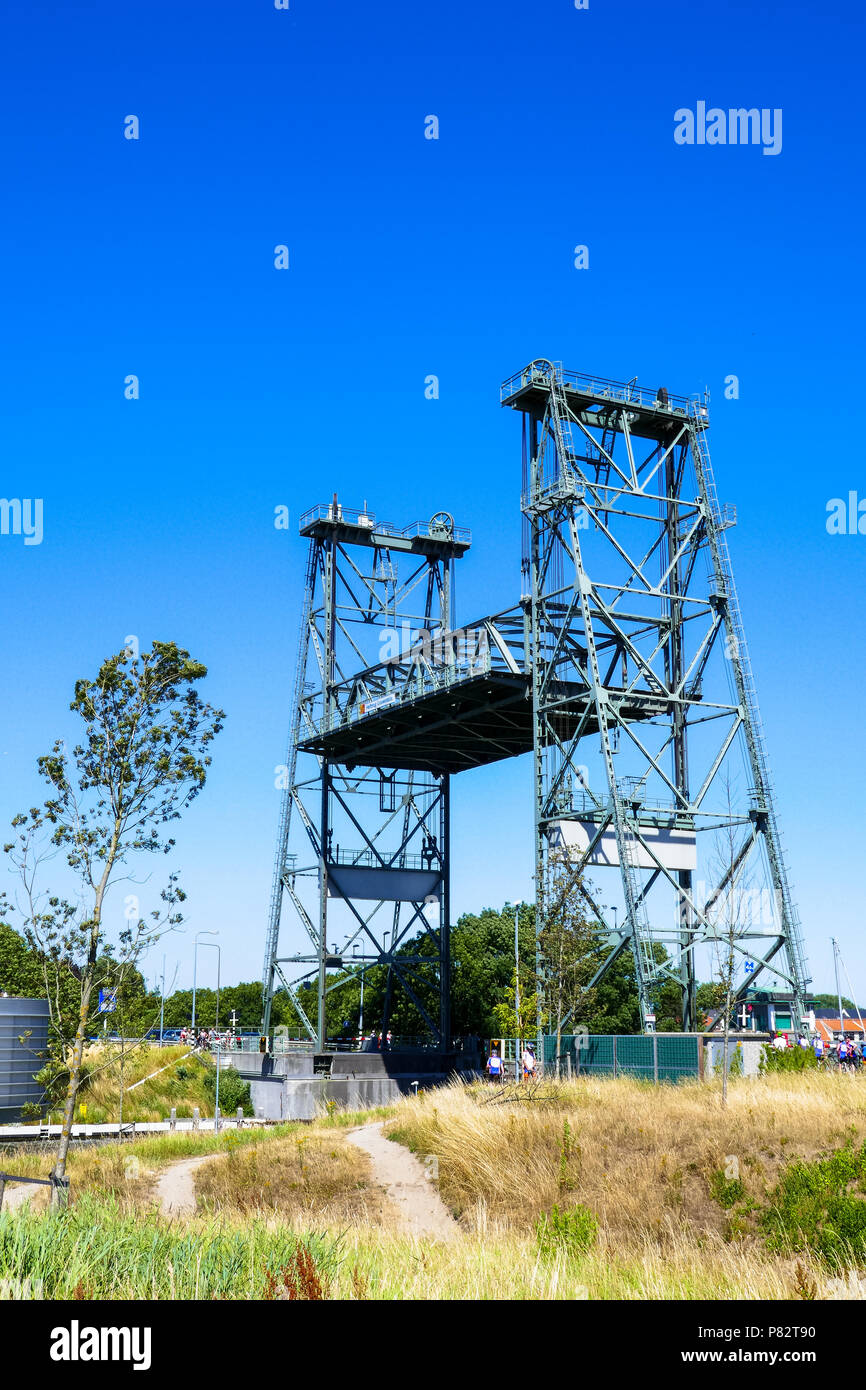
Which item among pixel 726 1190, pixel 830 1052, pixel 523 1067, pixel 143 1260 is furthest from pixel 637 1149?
pixel 830 1052

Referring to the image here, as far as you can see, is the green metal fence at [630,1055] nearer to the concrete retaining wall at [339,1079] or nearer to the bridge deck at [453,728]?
the bridge deck at [453,728]

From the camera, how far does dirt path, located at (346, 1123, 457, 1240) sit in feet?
81.8

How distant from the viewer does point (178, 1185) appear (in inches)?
1136

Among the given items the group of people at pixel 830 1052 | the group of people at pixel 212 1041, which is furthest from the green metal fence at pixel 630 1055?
the group of people at pixel 212 1041

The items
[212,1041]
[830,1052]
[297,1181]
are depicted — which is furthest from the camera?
[212,1041]

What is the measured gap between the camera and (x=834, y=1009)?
184 meters

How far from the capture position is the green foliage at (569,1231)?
17.9 metres

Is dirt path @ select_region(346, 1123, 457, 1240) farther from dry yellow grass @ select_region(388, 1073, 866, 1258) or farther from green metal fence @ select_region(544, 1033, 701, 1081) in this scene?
green metal fence @ select_region(544, 1033, 701, 1081)

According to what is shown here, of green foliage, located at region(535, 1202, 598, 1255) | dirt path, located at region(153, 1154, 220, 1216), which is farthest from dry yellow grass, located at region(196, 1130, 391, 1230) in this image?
green foliage, located at region(535, 1202, 598, 1255)

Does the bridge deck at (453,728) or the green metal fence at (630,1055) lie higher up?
the bridge deck at (453,728)

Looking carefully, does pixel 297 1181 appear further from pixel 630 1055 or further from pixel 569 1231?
pixel 630 1055

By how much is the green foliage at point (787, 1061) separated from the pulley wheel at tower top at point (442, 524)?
34824mm

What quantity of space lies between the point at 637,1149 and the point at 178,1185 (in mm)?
10877
